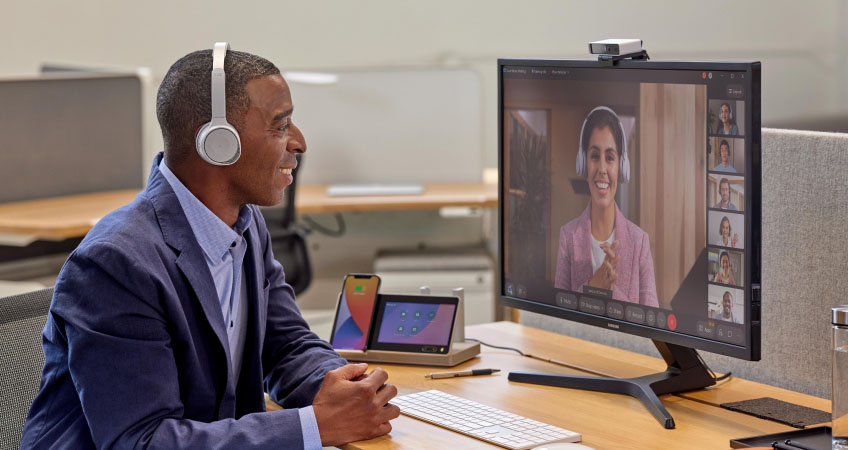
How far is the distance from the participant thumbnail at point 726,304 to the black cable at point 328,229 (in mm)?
3202

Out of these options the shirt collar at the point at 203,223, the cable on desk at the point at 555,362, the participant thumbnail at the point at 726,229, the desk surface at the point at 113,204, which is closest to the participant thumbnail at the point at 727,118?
the participant thumbnail at the point at 726,229

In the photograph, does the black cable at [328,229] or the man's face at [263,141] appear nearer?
the man's face at [263,141]

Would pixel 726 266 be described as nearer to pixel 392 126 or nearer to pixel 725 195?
pixel 725 195

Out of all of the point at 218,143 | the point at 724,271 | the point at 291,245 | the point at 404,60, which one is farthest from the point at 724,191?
the point at 404,60

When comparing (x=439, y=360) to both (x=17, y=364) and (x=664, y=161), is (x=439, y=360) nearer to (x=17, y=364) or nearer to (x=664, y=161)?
(x=664, y=161)

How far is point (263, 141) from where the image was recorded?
56.4 inches

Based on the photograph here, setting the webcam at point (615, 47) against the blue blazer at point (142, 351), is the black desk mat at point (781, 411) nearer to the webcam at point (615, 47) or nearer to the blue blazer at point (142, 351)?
the webcam at point (615, 47)

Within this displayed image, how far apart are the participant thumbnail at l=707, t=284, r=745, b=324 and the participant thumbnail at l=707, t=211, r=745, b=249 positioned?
0.06 meters

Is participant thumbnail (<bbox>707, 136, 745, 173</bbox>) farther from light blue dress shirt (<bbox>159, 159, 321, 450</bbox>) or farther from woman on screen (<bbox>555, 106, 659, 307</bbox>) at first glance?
light blue dress shirt (<bbox>159, 159, 321, 450</bbox>)

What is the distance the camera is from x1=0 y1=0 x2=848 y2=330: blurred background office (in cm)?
422

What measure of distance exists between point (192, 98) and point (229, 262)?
0.82 ft

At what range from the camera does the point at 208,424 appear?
4.19 ft

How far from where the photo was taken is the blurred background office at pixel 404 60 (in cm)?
422

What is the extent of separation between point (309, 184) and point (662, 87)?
294 centimetres
